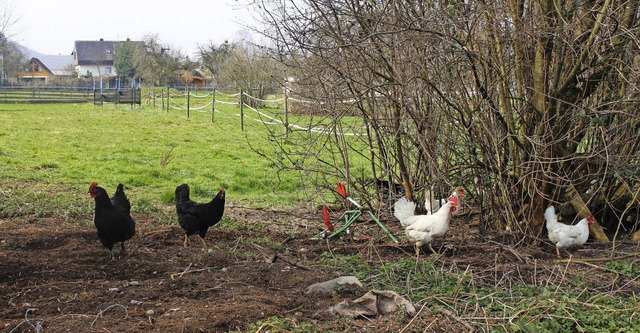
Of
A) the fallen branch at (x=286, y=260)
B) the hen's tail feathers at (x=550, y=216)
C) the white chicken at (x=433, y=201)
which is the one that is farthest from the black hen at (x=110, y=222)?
the hen's tail feathers at (x=550, y=216)

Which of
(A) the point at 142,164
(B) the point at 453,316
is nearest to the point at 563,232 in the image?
(B) the point at 453,316

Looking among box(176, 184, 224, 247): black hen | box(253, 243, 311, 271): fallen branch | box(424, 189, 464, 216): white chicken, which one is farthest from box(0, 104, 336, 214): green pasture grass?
box(253, 243, 311, 271): fallen branch

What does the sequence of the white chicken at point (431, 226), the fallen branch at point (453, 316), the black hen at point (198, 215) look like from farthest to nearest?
the black hen at point (198, 215), the white chicken at point (431, 226), the fallen branch at point (453, 316)

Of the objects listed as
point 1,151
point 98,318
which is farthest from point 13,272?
point 1,151

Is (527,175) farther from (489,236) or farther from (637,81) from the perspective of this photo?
(637,81)

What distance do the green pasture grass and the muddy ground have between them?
1270 millimetres

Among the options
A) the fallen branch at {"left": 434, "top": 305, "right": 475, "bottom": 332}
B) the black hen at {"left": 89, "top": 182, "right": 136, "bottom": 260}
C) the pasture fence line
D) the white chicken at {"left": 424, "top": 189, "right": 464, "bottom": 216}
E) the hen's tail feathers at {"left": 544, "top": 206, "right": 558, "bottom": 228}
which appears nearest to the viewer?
the fallen branch at {"left": 434, "top": 305, "right": 475, "bottom": 332}

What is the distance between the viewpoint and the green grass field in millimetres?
10367

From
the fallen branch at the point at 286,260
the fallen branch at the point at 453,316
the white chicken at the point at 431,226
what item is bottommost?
the fallen branch at the point at 286,260

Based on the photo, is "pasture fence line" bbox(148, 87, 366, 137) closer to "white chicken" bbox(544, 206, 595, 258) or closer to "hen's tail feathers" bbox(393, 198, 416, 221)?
"hen's tail feathers" bbox(393, 198, 416, 221)

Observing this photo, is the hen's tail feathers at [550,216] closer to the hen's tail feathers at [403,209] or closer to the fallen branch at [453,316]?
the hen's tail feathers at [403,209]

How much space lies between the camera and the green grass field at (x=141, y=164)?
1037 centimetres

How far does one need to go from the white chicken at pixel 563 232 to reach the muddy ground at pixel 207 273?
14cm

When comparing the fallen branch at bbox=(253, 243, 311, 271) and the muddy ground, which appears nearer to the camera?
the muddy ground
